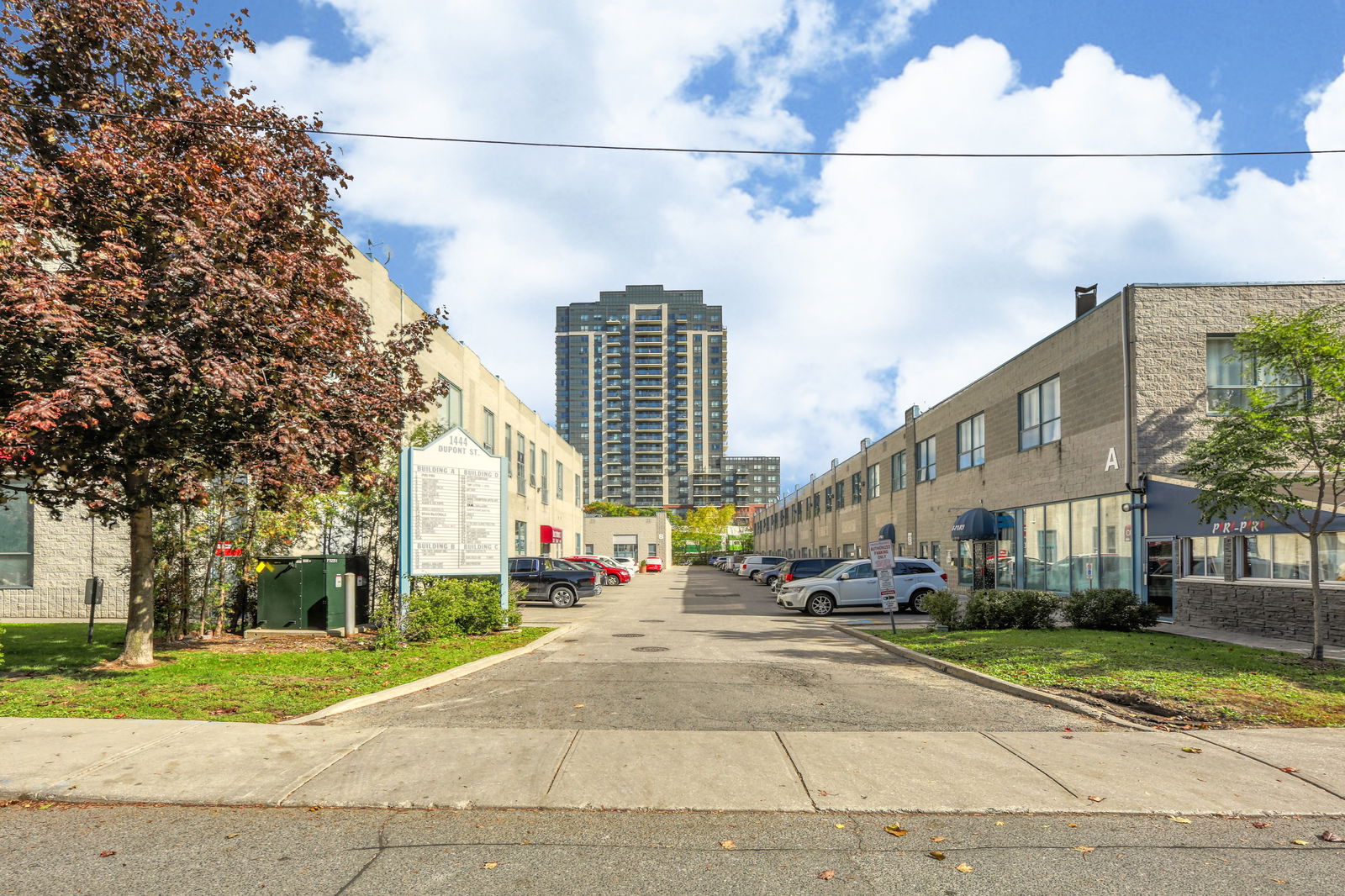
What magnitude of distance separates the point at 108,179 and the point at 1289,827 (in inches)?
533

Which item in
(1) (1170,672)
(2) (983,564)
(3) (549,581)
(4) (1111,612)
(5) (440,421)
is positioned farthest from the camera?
(2) (983,564)

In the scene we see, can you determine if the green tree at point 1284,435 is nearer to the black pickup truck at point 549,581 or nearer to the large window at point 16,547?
the black pickup truck at point 549,581

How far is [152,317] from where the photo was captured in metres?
10.0

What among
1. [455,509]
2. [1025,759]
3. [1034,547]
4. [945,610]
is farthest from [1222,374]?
[455,509]

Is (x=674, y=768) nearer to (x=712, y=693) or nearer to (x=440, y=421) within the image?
(x=712, y=693)

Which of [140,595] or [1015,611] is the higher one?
[140,595]

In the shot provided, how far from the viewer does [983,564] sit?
30.6 meters

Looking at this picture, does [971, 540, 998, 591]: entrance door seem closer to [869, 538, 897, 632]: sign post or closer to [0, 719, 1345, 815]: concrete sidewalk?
[869, 538, 897, 632]: sign post

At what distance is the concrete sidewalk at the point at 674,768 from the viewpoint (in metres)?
6.24

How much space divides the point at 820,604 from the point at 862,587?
1.28 meters

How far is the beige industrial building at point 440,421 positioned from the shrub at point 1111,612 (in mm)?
11766

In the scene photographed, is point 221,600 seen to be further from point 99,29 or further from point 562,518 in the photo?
point 562,518

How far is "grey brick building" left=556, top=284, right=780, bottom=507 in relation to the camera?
17112 cm

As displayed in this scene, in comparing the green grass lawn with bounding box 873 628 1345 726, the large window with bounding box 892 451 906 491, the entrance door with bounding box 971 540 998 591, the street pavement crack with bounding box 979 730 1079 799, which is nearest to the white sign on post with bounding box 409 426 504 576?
the green grass lawn with bounding box 873 628 1345 726
